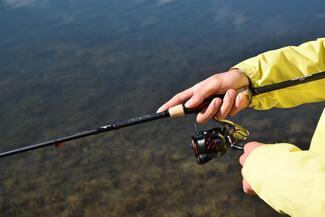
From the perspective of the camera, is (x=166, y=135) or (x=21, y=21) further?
(x=21, y=21)

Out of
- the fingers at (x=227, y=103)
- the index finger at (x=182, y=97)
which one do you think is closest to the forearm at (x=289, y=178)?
the fingers at (x=227, y=103)

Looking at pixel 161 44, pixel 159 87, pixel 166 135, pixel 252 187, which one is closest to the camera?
pixel 252 187

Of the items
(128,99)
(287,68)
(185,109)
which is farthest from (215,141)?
(128,99)

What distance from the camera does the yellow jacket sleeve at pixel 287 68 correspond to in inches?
130

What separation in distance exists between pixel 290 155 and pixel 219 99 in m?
0.76

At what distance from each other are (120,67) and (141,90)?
138 centimetres

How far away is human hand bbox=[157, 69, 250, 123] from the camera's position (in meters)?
3.07

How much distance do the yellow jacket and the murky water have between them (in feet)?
7.68

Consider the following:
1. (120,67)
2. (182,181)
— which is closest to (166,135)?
(182,181)

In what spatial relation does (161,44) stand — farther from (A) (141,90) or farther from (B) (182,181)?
(B) (182,181)

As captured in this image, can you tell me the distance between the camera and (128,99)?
827 cm

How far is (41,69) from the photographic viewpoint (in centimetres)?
1030

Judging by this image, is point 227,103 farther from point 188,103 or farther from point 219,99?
point 188,103

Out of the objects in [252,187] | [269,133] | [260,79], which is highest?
[260,79]
